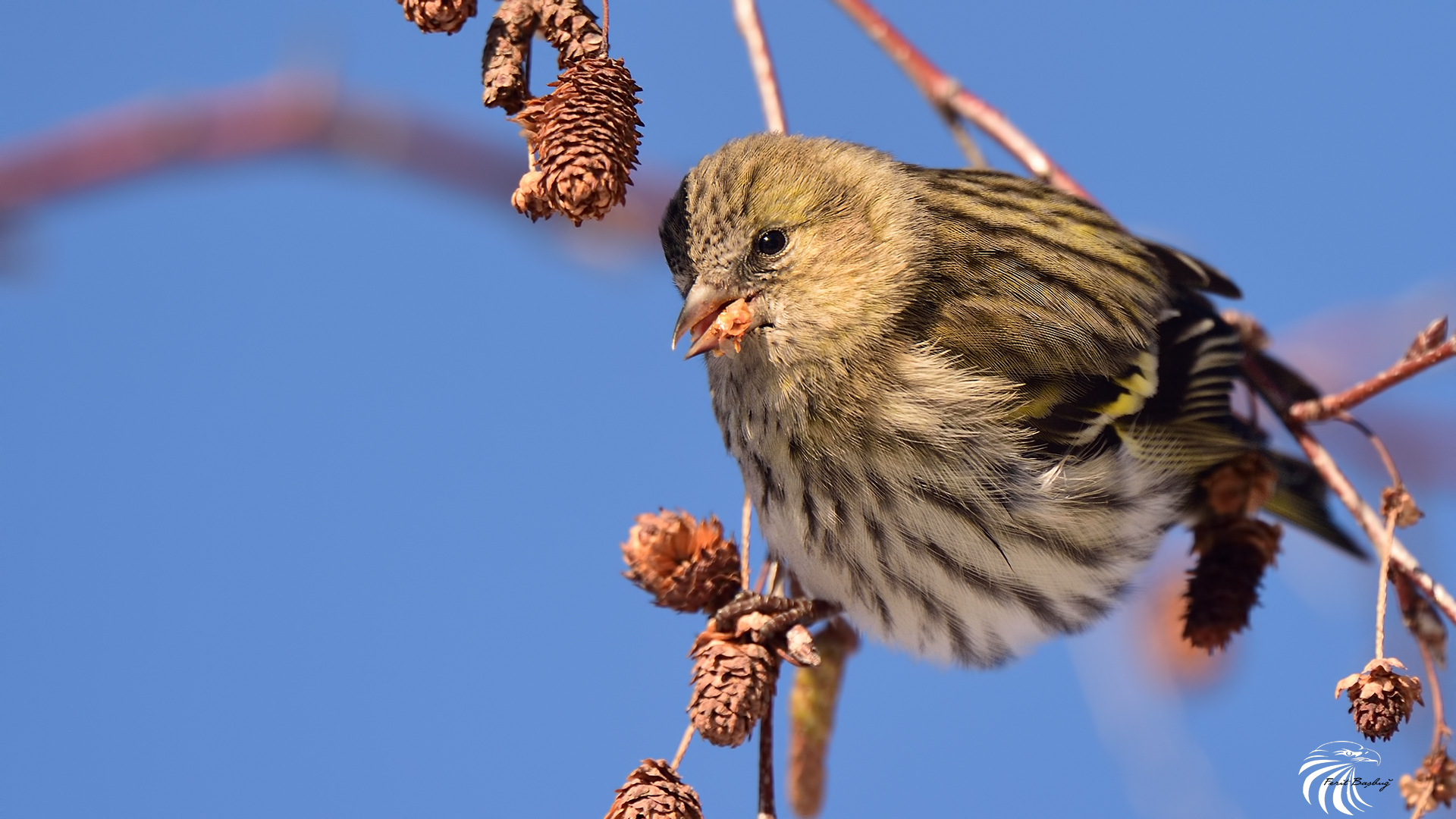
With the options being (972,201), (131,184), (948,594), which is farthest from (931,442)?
(131,184)

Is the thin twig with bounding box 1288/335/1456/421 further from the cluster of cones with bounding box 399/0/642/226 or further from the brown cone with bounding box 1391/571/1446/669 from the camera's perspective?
the cluster of cones with bounding box 399/0/642/226

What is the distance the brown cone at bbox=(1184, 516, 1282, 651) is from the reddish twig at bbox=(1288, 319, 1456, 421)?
21 centimetres

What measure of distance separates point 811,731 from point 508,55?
40.0 inches

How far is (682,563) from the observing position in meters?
1.65

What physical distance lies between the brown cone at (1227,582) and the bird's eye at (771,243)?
82cm

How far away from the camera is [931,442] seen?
1.88m

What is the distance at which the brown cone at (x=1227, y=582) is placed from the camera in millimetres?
1977

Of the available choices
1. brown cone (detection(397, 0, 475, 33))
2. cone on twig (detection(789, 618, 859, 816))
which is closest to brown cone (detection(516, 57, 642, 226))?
brown cone (detection(397, 0, 475, 33))

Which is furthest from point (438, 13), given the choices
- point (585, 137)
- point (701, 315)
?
point (701, 315)

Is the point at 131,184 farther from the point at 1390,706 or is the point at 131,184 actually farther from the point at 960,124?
the point at 1390,706

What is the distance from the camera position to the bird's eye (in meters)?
1.86

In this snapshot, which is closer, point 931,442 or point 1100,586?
point 931,442

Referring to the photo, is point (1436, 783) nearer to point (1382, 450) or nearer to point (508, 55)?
point (1382, 450)

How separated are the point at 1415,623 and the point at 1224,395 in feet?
1.76
